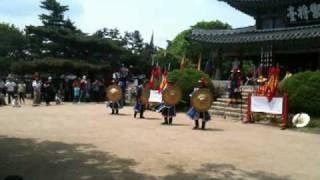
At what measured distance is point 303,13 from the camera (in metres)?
30.5

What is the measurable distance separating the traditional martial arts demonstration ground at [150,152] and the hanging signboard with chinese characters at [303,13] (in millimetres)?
13838

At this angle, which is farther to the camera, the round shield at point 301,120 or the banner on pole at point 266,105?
the banner on pole at point 266,105

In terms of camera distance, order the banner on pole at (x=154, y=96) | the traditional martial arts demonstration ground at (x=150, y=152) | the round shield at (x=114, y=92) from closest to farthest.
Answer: the traditional martial arts demonstration ground at (x=150, y=152), the round shield at (x=114, y=92), the banner on pole at (x=154, y=96)

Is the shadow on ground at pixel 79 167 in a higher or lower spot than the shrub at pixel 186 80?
lower

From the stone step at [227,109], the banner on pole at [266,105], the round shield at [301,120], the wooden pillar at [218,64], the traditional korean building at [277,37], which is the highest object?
the traditional korean building at [277,37]

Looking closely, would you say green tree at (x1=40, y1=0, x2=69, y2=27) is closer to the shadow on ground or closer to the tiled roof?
the tiled roof

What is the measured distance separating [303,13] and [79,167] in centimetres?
2360

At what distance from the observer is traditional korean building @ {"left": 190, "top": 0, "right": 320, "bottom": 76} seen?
1101 inches

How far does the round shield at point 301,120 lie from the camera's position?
1945 centimetres

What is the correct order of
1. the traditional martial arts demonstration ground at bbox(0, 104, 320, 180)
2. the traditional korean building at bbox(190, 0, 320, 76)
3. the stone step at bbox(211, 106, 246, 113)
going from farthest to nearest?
the traditional korean building at bbox(190, 0, 320, 76) < the stone step at bbox(211, 106, 246, 113) < the traditional martial arts demonstration ground at bbox(0, 104, 320, 180)

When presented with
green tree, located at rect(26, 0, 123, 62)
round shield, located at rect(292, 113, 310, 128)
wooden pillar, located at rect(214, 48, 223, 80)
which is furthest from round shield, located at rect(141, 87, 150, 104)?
green tree, located at rect(26, 0, 123, 62)

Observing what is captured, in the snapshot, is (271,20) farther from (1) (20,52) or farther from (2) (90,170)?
(1) (20,52)

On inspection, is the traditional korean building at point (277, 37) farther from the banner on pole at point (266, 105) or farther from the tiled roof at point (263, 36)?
the banner on pole at point (266, 105)

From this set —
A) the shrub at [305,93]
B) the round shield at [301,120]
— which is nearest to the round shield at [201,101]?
the round shield at [301,120]
